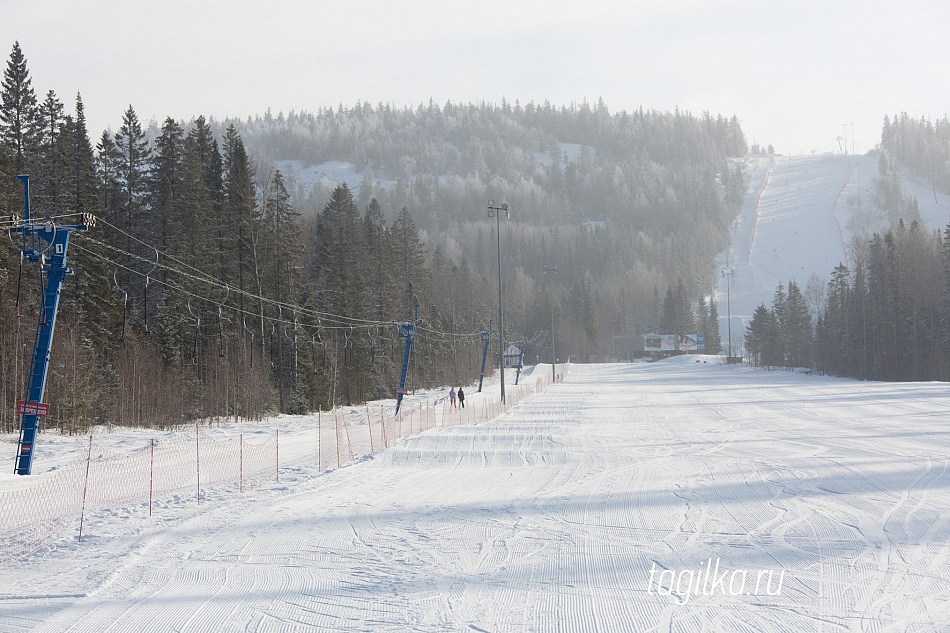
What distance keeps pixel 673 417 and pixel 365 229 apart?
171 feet

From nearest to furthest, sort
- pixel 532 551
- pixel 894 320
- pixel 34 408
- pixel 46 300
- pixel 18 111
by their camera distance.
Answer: pixel 532 551 < pixel 34 408 < pixel 46 300 < pixel 18 111 < pixel 894 320

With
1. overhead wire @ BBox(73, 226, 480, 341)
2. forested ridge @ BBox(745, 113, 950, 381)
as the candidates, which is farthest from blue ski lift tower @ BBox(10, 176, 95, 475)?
forested ridge @ BBox(745, 113, 950, 381)

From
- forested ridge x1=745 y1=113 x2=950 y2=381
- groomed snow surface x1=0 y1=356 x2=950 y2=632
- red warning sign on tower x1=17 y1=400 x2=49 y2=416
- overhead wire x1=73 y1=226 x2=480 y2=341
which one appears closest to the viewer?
groomed snow surface x1=0 y1=356 x2=950 y2=632

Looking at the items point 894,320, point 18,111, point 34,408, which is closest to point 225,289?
point 18,111

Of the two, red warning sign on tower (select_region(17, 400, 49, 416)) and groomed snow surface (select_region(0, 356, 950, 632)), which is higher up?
red warning sign on tower (select_region(17, 400, 49, 416))

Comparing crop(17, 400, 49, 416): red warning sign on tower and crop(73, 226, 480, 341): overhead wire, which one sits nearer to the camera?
crop(17, 400, 49, 416): red warning sign on tower

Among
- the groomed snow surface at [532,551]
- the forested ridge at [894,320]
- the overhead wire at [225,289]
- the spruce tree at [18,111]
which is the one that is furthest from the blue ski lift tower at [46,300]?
the forested ridge at [894,320]

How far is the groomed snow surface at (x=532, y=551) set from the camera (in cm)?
772

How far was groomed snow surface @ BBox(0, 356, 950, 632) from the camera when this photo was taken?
7723mm

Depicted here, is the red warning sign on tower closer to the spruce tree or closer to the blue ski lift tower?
the blue ski lift tower

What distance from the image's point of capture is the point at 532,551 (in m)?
10.3

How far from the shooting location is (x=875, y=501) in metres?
13.2

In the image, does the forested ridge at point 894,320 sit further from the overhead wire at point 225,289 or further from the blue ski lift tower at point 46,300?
the blue ski lift tower at point 46,300

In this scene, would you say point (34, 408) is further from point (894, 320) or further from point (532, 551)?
point (894, 320)
